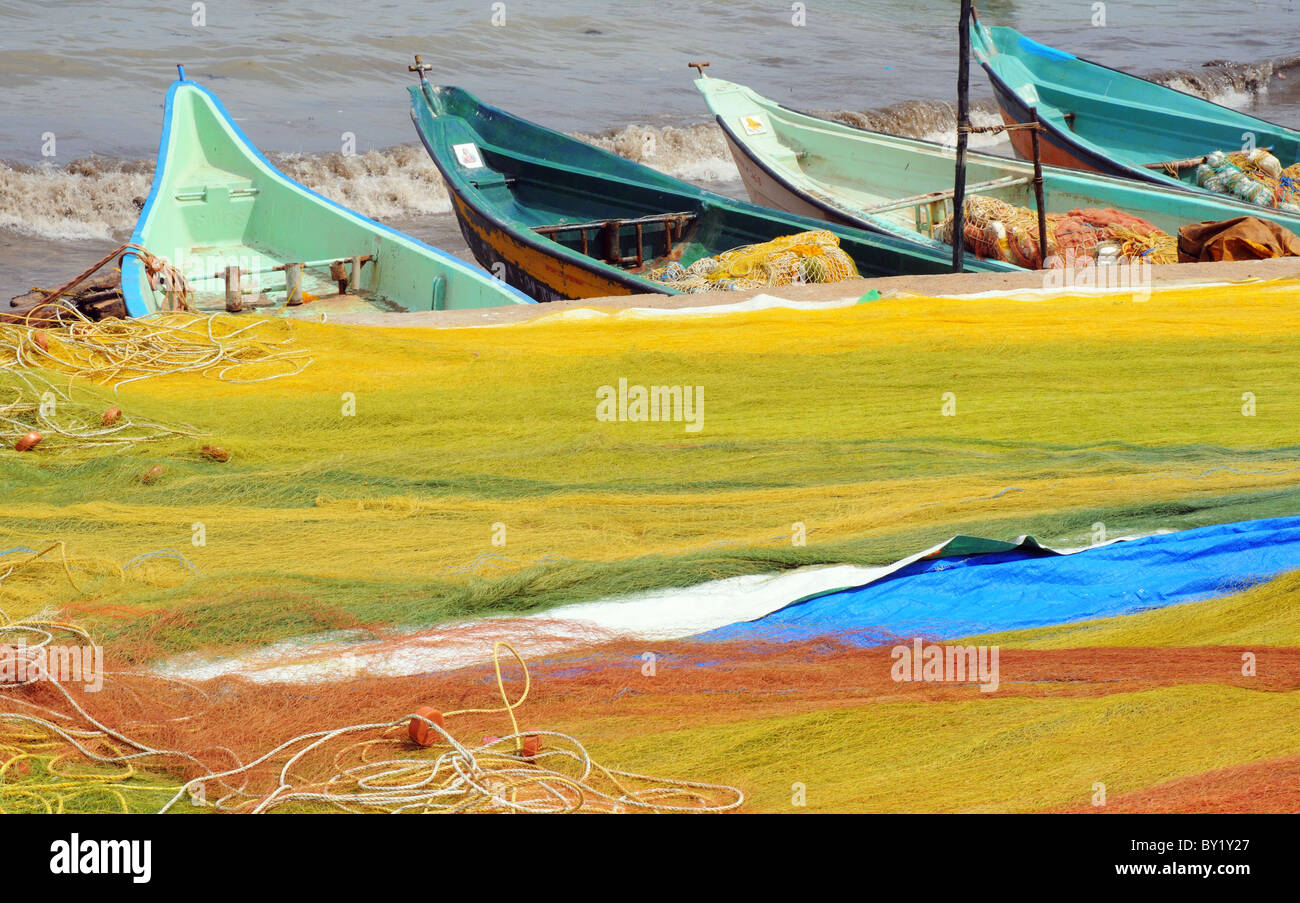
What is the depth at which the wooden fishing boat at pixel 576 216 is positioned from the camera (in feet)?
29.5

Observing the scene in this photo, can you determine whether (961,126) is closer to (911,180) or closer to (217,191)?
(911,180)

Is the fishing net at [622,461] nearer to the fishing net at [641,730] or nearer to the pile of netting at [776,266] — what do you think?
the fishing net at [641,730]

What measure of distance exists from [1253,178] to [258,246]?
9.60 metres

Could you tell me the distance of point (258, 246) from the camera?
9.92m

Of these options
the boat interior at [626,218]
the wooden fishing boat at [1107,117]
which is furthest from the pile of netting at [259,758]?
the wooden fishing boat at [1107,117]

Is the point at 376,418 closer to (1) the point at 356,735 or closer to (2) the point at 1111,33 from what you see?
(1) the point at 356,735

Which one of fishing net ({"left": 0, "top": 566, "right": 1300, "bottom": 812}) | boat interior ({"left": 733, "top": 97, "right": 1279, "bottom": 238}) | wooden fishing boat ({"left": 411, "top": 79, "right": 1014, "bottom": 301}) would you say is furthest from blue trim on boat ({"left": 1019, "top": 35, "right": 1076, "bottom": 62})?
fishing net ({"left": 0, "top": 566, "right": 1300, "bottom": 812})

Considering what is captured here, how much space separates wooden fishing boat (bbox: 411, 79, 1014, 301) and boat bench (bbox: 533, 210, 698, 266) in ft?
0.03

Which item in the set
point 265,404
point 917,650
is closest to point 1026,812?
point 917,650

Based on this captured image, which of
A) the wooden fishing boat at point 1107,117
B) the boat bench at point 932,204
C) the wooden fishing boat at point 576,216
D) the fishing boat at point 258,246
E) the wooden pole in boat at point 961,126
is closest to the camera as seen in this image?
the wooden pole in boat at point 961,126

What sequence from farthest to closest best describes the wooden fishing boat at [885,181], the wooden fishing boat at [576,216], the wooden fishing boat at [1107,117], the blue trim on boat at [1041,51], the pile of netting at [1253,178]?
1. the blue trim on boat at [1041,51]
2. the wooden fishing boat at [1107,117]
3. the pile of netting at [1253,178]
4. the wooden fishing boat at [885,181]
5. the wooden fishing boat at [576,216]

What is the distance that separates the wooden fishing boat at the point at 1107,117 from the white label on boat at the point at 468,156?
5.93m

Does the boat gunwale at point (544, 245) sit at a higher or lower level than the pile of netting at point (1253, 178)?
lower

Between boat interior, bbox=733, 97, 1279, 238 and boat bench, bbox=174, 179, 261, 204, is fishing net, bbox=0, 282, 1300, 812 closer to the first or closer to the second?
boat interior, bbox=733, 97, 1279, 238
